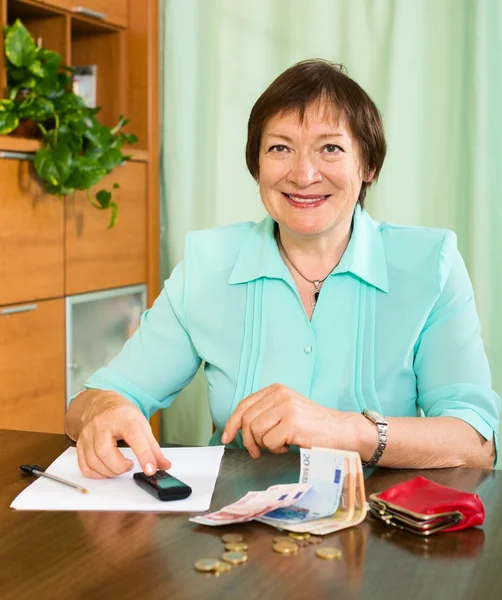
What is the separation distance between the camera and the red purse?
105 cm

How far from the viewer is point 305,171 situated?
174cm

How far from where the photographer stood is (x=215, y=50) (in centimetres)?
357

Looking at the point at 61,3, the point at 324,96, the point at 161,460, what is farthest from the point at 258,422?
the point at 61,3

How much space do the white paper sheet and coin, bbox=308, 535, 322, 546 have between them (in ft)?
0.56

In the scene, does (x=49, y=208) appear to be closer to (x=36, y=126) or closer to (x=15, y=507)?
(x=36, y=126)

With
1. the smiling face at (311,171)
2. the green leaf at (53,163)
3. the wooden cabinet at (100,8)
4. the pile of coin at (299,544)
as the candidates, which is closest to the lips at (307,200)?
the smiling face at (311,171)

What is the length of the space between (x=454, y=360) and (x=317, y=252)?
37 centimetres

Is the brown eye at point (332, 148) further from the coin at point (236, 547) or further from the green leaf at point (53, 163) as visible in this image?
the green leaf at point (53, 163)

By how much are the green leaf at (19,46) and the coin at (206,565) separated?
7.47 ft

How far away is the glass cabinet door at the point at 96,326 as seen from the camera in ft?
10.6

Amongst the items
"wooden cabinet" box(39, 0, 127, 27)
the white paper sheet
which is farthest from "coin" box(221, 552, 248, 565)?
"wooden cabinet" box(39, 0, 127, 27)

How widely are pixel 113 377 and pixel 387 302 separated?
1.84 feet

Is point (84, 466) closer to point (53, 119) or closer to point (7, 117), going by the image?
point (7, 117)

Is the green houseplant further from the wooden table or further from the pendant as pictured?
the wooden table
